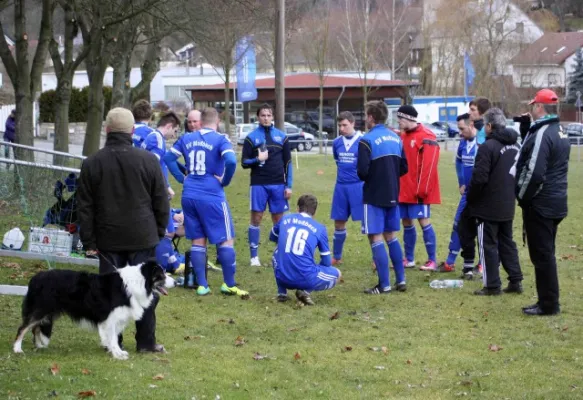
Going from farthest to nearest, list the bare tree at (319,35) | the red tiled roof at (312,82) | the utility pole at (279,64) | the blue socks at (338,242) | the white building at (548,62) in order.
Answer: the white building at (548,62)
the red tiled roof at (312,82)
the bare tree at (319,35)
the utility pole at (279,64)
the blue socks at (338,242)

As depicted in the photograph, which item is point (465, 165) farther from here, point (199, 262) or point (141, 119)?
point (141, 119)

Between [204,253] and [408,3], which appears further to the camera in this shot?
[408,3]

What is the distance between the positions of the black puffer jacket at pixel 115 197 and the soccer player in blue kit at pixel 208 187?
9.20ft

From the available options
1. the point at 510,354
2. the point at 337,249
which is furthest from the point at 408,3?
the point at 510,354

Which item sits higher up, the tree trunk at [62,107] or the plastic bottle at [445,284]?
the tree trunk at [62,107]

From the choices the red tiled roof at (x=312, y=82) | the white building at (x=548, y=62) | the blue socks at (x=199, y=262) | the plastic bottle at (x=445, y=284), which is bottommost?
the plastic bottle at (x=445, y=284)

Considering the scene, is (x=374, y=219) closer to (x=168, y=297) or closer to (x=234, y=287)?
(x=234, y=287)

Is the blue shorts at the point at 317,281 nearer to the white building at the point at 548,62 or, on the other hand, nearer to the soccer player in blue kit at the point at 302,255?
the soccer player in blue kit at the point at 302,255

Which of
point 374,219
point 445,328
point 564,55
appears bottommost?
point 445,328

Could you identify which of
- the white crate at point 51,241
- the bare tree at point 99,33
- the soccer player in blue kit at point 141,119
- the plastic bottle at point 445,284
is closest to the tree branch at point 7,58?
the bare tree at point 99,33

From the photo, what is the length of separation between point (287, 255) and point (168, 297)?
155 centimetres

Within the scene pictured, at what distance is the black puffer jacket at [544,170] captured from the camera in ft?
30.9

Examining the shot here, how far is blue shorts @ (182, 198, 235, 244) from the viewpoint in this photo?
10.6 metres

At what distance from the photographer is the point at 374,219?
36.1 feet
